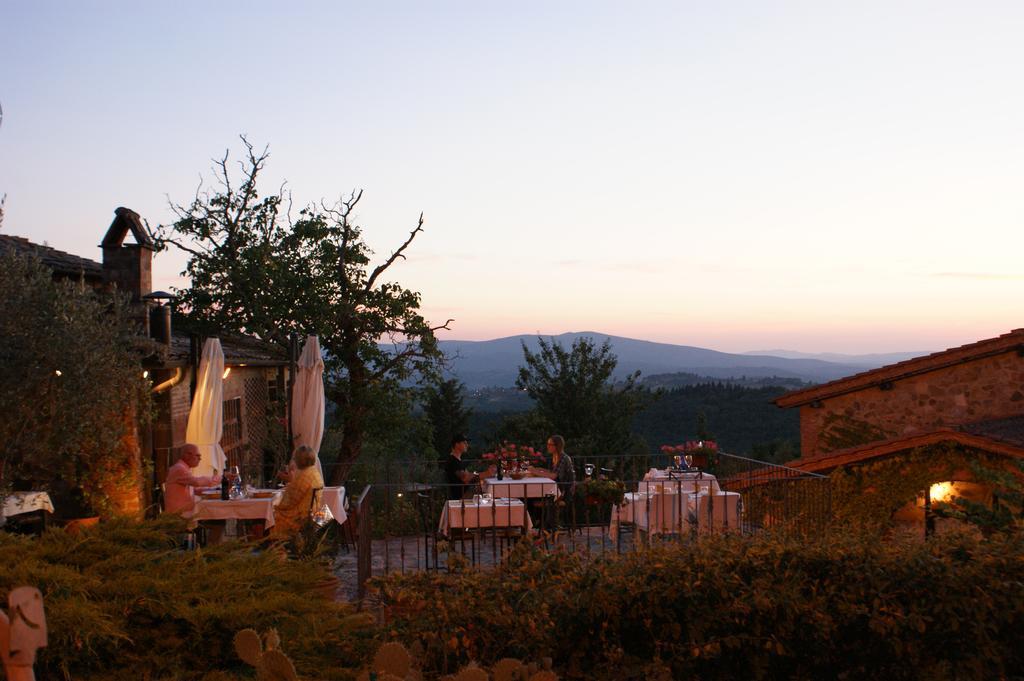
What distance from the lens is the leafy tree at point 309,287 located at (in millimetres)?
17781

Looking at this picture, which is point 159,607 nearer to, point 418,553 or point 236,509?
point 418,553

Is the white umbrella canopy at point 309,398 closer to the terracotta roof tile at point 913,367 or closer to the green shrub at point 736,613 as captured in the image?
the green shrub at point 736,613

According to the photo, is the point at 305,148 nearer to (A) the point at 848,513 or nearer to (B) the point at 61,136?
(B) the point at 61,136

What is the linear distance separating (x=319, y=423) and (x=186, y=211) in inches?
345

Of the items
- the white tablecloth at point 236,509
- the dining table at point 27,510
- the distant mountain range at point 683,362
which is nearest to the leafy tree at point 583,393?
the white tablecloth at point 236,509

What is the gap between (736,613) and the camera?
402 centimetres

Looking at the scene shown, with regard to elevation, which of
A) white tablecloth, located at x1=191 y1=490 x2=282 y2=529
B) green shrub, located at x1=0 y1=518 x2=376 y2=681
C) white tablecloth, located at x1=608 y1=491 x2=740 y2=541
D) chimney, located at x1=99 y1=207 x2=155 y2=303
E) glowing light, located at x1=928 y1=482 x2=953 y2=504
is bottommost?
glowing light, located at x1=928 y1=482 x2=953 y2=504

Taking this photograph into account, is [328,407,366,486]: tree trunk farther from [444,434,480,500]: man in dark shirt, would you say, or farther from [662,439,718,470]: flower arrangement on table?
[662,439,718,470]: flower arrangement on table

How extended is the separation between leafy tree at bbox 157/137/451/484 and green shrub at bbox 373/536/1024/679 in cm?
1420

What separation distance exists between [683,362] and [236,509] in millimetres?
154000

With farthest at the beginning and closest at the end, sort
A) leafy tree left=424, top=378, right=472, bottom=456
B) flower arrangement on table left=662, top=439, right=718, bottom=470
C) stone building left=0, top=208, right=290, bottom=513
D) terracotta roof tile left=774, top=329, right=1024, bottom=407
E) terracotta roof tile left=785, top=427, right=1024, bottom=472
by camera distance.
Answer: leafy tree left=424, top=378, right=472, bottom=456
terracotta roof tile left=774, top=329, right=1024, bottom=407
terracotta roof tile left=785, top=427, right=1024, bottom=472
flower arrangement on table left=662, top=439, right=718, bottom=470
stone building left=0, top=208, right=290, bottom=513

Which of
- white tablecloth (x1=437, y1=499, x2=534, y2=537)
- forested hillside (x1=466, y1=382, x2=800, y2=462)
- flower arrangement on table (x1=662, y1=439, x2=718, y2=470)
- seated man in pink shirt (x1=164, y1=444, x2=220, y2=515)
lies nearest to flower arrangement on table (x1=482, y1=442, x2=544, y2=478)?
white tablecloth (x1=437, y1=499, x2=534, y2=537)

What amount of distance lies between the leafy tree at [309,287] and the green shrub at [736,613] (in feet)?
46.6

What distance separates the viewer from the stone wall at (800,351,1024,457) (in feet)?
48.9
